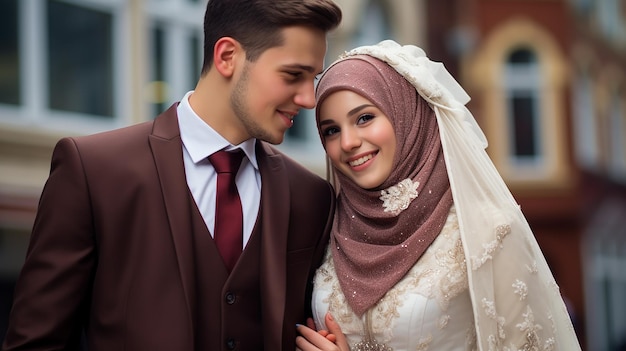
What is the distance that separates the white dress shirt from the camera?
10.6ft

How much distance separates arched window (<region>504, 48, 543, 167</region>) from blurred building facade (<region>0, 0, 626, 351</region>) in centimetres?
3

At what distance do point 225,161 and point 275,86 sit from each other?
0.31 meters

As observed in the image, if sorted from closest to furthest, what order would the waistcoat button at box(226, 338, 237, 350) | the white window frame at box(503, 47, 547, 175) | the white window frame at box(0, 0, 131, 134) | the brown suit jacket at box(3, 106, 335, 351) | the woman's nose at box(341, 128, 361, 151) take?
the brown suit jacket at box(3, 106, 335, 351) → the waistcoat button at box(226, 338, 237, 350) → the woman's nose at box(341, 128, 361, 151) → the white window frame at box(0, 0, 131, 134) → the white window frame at box(503, 47, 547, 175)

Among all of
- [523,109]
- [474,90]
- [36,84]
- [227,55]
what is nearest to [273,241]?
[227,55]

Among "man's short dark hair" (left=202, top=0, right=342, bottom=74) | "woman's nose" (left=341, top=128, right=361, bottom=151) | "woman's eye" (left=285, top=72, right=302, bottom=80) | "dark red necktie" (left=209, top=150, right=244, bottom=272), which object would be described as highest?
"man's short dark hair" (left=202, top=0, right=342, bottom=74)

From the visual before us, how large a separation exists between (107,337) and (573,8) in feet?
54.5

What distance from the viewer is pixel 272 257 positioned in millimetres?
3238

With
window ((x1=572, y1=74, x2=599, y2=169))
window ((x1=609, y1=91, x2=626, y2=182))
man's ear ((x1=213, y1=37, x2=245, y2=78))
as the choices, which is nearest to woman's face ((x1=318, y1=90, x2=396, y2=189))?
man's ear ((x1=213, y1=37, x2=245, y2=78))

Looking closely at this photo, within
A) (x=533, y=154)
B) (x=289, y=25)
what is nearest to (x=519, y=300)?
(x=289, y=25)

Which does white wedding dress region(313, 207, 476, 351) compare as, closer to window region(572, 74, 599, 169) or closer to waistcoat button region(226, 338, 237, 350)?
waistcoat button region(226, 338, 237, 350)

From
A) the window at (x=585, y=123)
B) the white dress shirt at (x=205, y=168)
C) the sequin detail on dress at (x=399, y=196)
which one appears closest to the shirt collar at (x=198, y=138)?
the white dress shirt at (x=205, y=168)

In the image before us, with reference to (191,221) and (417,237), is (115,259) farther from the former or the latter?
(417,237)

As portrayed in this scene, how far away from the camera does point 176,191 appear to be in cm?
315

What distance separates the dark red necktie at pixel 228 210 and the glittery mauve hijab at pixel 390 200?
Result: 0.47 meters
